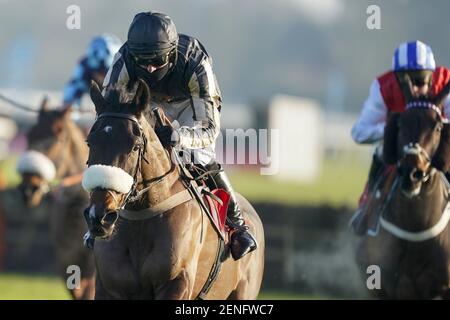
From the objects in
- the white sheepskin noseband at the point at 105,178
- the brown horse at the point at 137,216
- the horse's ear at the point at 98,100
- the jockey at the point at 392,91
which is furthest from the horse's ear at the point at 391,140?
the white sheepskin noseband at the point at 105,178

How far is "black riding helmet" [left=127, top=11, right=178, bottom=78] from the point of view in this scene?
6.64 metres

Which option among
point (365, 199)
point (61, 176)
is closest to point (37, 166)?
point (61, 176)

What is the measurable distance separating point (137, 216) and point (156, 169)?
0.28m

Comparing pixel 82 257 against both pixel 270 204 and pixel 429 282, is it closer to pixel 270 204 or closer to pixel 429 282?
pixel 429 282

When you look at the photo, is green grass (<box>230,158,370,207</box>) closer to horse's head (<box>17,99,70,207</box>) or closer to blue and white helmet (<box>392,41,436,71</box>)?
horse's head (<box>17,99,70,207</box>)

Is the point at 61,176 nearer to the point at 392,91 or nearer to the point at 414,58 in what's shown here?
the point at 392,91

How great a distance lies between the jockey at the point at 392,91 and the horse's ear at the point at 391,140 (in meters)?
0.42

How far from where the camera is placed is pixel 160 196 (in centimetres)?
652

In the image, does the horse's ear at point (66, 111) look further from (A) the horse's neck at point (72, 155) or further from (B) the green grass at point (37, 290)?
(B) the green grass at point (37, 290)

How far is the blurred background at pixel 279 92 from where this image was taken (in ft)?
48.1

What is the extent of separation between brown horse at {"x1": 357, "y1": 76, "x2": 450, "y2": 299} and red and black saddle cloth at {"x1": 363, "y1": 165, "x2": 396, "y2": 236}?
0.46 feet

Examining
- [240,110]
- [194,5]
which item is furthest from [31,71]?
[240,110]

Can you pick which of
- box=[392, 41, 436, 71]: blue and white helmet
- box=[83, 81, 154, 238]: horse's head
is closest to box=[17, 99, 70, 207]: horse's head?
box=[392, 41, 436, 71]: blue and white helmet

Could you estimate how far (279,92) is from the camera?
90125mm
